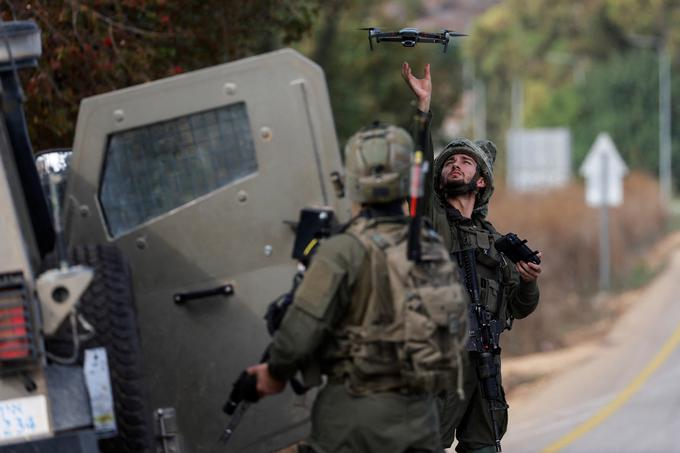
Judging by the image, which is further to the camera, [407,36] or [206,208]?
[407,36]

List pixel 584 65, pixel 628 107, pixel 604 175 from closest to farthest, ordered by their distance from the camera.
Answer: pixel 604 175 → pixel 628 107 → pixel 584 65

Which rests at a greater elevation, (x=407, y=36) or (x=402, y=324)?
(x=407, y=36)

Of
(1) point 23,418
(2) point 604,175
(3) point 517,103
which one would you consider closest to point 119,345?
(1) point 23,418

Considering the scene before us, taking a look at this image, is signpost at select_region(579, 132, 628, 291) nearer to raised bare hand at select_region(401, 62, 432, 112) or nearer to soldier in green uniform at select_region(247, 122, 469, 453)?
raised bare hand at select_region(401, 62, 432, 112)

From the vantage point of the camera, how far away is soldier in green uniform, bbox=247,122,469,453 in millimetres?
4852

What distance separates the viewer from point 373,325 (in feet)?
16.2

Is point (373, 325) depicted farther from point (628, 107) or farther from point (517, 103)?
point (517, 103)

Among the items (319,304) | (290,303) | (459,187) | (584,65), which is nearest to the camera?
(319,304)

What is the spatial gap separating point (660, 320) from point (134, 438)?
2285cm

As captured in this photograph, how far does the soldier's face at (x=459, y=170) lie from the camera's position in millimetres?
6898

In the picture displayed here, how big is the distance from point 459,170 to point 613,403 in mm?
10853

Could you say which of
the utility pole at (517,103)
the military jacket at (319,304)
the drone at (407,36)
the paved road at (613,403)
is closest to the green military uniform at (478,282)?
the drone at (407,36)

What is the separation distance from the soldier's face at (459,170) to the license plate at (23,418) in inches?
107

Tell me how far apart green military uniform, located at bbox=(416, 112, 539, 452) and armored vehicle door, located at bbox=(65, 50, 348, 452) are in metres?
1.11
